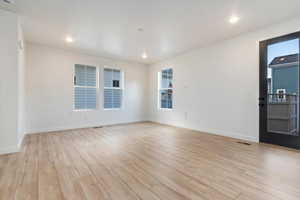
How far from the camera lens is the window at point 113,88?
605 cm

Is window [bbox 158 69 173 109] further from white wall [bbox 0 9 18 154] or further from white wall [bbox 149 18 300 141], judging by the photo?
white wall [bbox 0 9 18 154]

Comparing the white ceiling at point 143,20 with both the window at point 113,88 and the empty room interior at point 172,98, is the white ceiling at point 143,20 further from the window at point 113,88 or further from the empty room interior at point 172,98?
the window at point 113,88

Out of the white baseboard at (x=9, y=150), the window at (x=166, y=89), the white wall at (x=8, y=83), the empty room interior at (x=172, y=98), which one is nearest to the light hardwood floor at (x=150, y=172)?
the empty room interior at (x=172, y=98)

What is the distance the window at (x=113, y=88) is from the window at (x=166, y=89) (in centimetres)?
181

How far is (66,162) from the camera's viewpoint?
246 cm

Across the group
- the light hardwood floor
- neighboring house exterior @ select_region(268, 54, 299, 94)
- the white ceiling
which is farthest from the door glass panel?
the white ceiling

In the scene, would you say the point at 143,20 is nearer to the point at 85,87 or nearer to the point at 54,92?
the point at 85,87

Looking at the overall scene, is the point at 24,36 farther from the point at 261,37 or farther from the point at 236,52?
the point at 261,37

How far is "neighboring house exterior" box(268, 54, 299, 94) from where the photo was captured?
10.0ft

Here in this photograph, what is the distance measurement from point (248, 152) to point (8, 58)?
5.12 m

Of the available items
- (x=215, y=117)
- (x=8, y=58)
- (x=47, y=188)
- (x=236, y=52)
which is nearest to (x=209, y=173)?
(x=47, y=188)

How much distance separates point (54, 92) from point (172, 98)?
4.25 metres

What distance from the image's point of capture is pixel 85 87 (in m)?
5.54

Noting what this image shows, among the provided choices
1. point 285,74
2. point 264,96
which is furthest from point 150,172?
point 285,74
